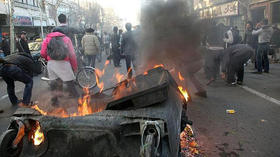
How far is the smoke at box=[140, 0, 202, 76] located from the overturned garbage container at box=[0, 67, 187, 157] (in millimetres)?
3209

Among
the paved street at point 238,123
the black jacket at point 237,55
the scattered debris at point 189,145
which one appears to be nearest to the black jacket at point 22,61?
the paved street at point 238,123

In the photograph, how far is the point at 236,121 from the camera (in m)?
4.43

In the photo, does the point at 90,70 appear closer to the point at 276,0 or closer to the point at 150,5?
the point at 150,5

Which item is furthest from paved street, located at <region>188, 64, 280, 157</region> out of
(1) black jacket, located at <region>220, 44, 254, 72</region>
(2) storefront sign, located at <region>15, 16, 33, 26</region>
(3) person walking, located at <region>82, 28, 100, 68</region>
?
(2) storefront sign, located at <region>15, 16, 33, 26</region>

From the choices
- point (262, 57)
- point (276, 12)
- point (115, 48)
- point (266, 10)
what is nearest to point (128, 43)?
point (115, 48)

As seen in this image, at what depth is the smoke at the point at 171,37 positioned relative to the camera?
18.9 ft

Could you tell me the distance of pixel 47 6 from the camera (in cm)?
3797

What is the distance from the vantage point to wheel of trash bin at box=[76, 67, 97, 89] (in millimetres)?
7818

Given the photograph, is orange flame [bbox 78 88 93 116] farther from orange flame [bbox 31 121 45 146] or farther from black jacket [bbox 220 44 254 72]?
black jacket [bbox 220 44 254 72]

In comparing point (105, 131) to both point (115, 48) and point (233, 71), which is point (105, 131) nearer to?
Answer: point (233, 71)

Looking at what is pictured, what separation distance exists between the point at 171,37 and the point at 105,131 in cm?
402

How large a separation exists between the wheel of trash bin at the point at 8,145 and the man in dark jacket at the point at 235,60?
6.17 metres

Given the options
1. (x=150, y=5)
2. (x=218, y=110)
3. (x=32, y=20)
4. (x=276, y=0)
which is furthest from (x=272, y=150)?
(x=32, y=20)

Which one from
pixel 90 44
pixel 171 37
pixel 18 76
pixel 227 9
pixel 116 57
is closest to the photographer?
pixel 18 76
